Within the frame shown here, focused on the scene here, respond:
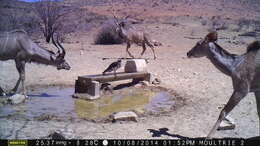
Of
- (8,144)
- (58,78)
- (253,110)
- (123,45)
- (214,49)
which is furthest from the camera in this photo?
(123,45)

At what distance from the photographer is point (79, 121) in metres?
8.80

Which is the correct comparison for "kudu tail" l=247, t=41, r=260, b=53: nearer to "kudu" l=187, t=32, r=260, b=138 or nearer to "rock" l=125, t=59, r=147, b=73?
"kudu" l=187, t=32, r=260, b=138

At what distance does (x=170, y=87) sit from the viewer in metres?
13.0

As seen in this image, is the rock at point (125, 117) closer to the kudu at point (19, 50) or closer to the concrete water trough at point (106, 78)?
the concrete water trough at point (106, 78)

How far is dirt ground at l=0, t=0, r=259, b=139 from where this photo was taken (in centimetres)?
791

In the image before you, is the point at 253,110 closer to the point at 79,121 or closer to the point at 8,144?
the point at 79,121

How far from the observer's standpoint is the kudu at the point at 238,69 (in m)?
7.30

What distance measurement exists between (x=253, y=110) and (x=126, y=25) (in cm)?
1175

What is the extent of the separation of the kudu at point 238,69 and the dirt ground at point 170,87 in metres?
0.79

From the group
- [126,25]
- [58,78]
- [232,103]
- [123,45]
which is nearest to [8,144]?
[232,103]

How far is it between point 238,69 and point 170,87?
5.53 meters

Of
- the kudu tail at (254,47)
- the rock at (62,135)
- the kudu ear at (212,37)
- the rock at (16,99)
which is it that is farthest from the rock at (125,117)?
the rock at (16,99)

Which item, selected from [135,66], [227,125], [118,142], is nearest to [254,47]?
[227,125]

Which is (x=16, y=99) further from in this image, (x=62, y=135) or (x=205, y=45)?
(x=205, y=45)
